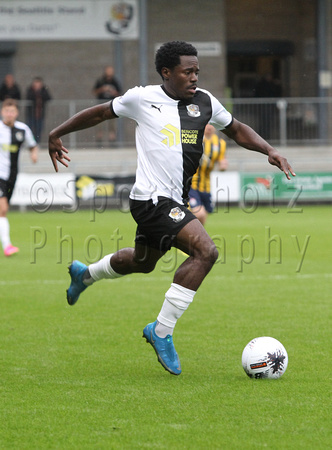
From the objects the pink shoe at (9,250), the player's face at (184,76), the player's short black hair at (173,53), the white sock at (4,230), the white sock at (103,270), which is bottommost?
the pink shoe at (9,250)

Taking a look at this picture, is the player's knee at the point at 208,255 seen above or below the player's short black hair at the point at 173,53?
below

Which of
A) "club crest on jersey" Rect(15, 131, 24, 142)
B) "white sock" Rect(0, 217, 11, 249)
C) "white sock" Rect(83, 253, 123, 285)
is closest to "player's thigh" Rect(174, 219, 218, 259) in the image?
"white sock" Rect(83, 253, 123, 285)

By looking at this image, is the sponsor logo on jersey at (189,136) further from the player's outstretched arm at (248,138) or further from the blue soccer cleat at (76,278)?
the blue soccer cleat at (76,278)

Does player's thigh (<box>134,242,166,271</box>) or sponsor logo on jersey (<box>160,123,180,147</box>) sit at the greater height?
sponsor logo on jersey (<box>160,123,180,147</box>)

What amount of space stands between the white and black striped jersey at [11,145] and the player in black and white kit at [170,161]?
7.30 m

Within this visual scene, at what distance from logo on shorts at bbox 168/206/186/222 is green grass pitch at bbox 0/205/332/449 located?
1.04 m

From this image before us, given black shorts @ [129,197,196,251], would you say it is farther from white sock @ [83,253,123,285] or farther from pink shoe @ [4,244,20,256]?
pink shoe @ [4,244,20,256]

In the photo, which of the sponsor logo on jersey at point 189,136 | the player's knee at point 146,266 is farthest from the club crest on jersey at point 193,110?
the player's knee at point 146,266

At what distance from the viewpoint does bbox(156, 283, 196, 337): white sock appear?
5363 millimetres

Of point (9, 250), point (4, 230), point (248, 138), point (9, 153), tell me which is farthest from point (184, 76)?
point (9, 153)

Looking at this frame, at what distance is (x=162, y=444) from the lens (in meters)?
3.96

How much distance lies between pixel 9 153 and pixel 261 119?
12864 mm

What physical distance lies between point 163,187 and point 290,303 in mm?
3247

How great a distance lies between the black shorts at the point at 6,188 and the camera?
12.7m
